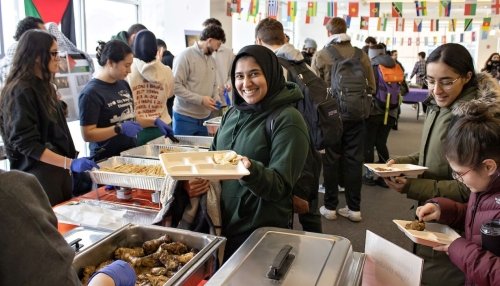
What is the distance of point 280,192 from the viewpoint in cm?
120

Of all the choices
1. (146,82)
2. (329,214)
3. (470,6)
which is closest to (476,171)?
(146,82)

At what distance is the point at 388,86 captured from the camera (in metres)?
4.11

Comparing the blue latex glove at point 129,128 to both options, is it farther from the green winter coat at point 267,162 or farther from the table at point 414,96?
the table at point 414,96

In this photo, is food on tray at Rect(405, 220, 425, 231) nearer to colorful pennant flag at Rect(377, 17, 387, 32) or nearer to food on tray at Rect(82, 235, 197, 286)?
food on tray at Rect(82, 235, 197, 286)

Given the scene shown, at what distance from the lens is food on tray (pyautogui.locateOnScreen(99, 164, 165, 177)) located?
1685 millimetres

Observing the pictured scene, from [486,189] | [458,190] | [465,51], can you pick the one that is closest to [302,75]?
[465,51]

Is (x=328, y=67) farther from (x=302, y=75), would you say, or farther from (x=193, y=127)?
(x=193, y=127)

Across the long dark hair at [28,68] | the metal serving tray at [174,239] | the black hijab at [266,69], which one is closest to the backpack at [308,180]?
the black hijab at [266,69]

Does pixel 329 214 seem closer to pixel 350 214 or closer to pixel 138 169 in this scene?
pixel 350 214

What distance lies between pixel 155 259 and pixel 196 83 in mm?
2078

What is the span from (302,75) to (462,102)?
1.13 meters

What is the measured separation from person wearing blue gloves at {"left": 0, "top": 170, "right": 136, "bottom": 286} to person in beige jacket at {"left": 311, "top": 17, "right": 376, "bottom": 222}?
105 inches

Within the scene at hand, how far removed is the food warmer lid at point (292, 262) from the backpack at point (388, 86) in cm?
322

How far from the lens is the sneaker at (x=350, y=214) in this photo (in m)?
3.14
